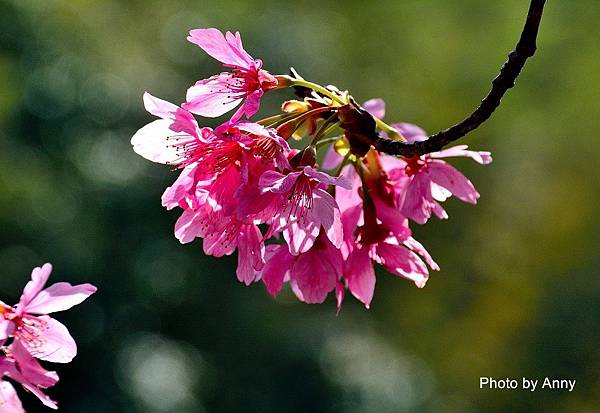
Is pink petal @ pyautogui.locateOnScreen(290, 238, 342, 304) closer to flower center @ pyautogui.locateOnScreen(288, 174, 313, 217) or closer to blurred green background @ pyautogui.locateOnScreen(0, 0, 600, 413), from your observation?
flower center @ pyautogui.locateOnScreen(288, 174, 313, 217)

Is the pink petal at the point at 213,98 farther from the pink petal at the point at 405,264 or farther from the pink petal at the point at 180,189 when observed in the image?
Result: the pink petal at the point at 405,264

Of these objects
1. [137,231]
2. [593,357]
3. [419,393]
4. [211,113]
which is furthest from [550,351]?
[211,113]

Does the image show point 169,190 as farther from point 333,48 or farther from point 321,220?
point 333,48

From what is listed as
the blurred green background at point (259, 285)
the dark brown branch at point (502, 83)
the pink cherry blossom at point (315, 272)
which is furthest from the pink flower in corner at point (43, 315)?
the blurred green background at point (259, 285)

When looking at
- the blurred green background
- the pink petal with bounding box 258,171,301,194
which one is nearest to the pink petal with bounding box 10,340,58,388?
the pink petal with bounding box 258,171,301,194

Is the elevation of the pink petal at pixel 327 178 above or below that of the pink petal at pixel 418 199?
below

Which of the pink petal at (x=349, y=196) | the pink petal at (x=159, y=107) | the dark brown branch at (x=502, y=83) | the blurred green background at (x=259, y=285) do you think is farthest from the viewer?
the blurred green background at (x=259, y=285)
